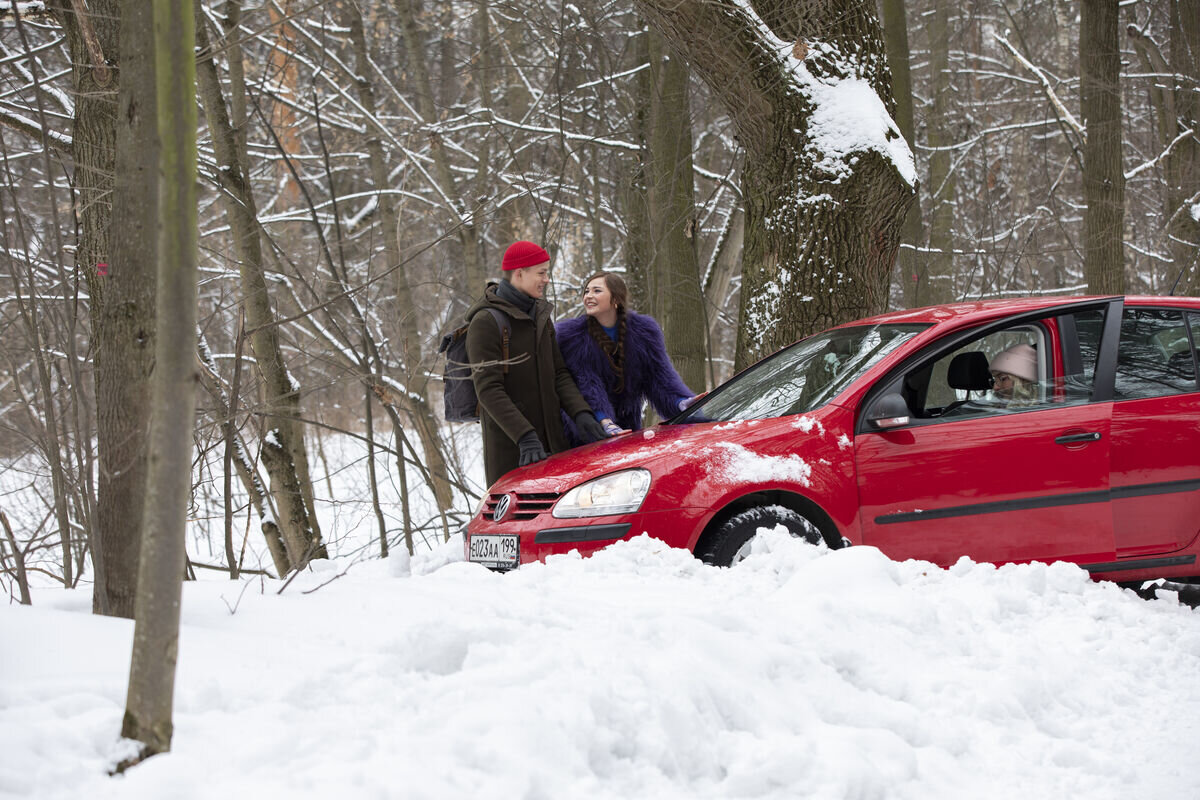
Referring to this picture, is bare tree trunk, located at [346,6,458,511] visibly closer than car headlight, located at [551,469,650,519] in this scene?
No

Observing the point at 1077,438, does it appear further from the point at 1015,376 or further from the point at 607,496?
the point at 607,496

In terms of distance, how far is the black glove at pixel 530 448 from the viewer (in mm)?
5453

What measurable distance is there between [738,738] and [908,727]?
0.58 meters

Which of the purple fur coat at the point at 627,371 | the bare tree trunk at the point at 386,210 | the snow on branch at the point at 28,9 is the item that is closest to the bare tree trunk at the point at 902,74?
the bare tree trunk at the point at 386,210

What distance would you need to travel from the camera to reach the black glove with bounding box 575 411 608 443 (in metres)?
5.92

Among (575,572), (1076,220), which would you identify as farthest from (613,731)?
(1076,220)

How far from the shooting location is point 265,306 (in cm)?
809

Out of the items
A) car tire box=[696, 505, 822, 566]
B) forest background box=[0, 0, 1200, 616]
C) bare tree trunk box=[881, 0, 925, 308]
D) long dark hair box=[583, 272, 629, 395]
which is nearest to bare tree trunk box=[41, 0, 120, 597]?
forest background box=[0, 0, 1200, 616]

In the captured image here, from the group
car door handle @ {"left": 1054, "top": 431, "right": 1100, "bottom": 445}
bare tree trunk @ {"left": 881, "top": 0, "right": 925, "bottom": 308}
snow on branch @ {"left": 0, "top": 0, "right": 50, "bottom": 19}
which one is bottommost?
car door handle @ {"left": 1054, "top": 431, "right": 1100, "bottom": 445}

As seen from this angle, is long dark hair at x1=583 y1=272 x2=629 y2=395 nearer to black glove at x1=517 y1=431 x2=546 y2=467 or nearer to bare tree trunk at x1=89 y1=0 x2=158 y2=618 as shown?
black glove at x1=517 y1=431 x2=546 y2=467

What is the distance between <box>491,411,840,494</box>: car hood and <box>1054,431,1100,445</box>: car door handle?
1045 millimetres

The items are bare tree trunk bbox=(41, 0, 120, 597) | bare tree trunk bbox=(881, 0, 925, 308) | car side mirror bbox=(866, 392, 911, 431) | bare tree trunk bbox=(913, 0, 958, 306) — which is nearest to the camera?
bare tree trunk bbox=(41, 0, 120, 597)

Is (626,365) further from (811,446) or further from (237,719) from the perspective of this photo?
(237,719)

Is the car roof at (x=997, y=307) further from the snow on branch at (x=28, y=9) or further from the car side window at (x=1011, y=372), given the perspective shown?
the snow on branch at (x=28, y=9)
